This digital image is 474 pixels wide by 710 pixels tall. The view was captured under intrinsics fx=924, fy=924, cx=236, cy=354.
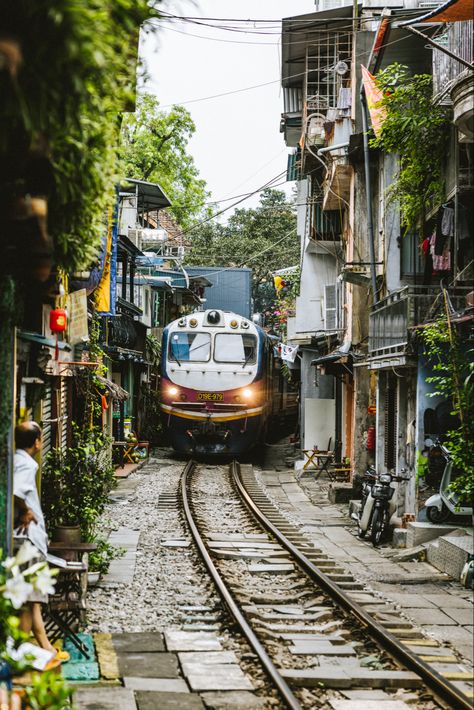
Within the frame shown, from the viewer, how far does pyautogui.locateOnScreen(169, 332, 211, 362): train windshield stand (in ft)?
82.3

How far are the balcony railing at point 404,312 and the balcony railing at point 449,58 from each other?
116 inches

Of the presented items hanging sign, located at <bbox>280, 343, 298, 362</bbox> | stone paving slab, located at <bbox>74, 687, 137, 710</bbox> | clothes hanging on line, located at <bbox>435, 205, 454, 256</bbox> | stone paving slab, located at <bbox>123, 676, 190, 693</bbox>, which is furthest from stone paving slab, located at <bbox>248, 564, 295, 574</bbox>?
hanging sign, located at <bbox>280, 343, 298, 362</bbox>

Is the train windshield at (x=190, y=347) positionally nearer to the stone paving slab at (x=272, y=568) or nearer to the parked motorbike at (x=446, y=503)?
the parked motorbike at (x=446, y=503)

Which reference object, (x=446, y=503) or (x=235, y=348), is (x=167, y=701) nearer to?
(x=446, y=503)

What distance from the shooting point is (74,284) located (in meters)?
12.4

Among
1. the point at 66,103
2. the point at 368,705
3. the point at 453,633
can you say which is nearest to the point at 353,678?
the point at 368,705

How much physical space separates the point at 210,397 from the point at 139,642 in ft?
53.0

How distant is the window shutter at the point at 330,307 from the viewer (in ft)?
81.1

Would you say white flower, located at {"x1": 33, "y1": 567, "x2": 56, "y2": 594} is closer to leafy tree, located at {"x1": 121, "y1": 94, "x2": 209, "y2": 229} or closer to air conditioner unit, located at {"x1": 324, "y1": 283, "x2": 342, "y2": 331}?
air conditioner unit, located at {"x1": 324, "y1": 283, "x2": 342, "y2": 331}

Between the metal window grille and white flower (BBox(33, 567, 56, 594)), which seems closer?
white flower (BBox(33, 567, 56, 594))

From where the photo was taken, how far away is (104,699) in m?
6.79

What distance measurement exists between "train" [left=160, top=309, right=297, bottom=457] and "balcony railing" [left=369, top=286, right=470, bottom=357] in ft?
28.2

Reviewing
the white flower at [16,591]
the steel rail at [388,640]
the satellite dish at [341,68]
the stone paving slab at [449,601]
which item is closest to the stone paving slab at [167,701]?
the steel rail at [388,640]

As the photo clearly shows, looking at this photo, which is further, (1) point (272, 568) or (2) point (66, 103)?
(1) point (272, 568)
